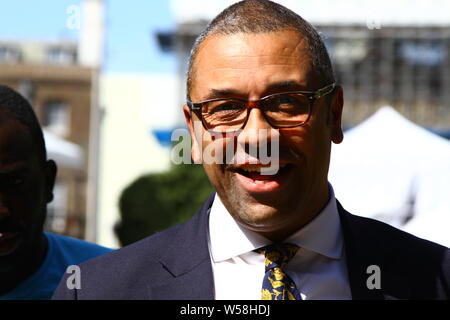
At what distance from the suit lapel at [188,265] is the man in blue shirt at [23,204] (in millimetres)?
716

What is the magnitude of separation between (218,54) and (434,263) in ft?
2.66

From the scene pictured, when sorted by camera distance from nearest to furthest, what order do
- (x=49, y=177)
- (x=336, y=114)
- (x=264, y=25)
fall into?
(x=264, y=25), (x=336, y=114), (x=49, y=177)

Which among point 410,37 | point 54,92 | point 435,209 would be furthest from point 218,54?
point 54,92

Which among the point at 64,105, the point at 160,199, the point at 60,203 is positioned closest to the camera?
the point at 160,199

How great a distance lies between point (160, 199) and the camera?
21.7m

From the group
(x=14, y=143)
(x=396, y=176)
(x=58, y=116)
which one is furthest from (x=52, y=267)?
(x=58, y=116)

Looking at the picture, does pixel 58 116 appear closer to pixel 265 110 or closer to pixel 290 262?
pixel 290 262

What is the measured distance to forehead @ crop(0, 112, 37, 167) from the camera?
287 centimetres

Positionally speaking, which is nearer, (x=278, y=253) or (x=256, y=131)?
(x=256, y=131)

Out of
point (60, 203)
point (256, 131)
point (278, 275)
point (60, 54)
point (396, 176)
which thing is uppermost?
point (60, 54)

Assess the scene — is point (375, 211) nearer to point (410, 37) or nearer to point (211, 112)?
point (211, 112)

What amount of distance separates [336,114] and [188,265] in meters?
0.58

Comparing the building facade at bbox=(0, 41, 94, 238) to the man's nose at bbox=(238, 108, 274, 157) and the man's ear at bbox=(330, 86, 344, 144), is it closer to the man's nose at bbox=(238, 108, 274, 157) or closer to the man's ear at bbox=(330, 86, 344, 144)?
the man's ear at bbox=(330, 86, 344, 144)

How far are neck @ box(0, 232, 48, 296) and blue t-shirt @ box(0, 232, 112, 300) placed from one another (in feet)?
0.06
